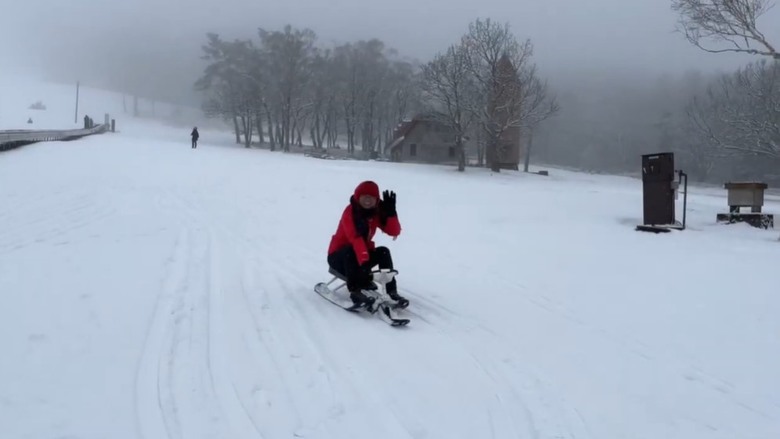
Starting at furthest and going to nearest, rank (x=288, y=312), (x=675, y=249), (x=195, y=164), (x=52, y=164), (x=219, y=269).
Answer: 1. (x=195, y=164)
2. (x=52, y=164)
3. (x=675, y=249)
4. (x=219, y=269)
5. (x=288, y=312)

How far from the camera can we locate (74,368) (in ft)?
16.6

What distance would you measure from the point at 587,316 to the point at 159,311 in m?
4.94

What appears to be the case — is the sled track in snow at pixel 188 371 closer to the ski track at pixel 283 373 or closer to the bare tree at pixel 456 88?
the ski track at pixel 283 373

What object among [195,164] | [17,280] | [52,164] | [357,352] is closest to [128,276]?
[17,280]

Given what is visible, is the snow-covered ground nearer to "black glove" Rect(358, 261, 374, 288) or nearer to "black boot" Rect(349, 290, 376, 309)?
"black boot" Rect(349, 290, 376, 309)

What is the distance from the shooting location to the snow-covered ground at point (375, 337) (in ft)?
14.8

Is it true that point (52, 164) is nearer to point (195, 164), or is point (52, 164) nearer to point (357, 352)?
point (195, 164)

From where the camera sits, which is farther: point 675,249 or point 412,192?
Result: point 412,192

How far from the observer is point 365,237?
735 centimetres

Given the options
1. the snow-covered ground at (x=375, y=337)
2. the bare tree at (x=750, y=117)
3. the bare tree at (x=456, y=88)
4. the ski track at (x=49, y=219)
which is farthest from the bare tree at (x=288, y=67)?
the snow-covered ground at (x=375, y=337)

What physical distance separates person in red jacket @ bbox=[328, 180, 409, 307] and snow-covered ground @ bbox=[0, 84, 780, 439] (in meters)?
0.38

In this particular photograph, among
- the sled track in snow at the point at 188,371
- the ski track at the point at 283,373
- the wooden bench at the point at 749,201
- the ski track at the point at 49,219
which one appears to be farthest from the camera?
the wooden bench at the point at 749,201

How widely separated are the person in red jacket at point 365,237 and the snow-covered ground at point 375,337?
1.26 feet

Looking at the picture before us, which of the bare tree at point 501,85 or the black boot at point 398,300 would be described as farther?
the bare tree at point 501,85
